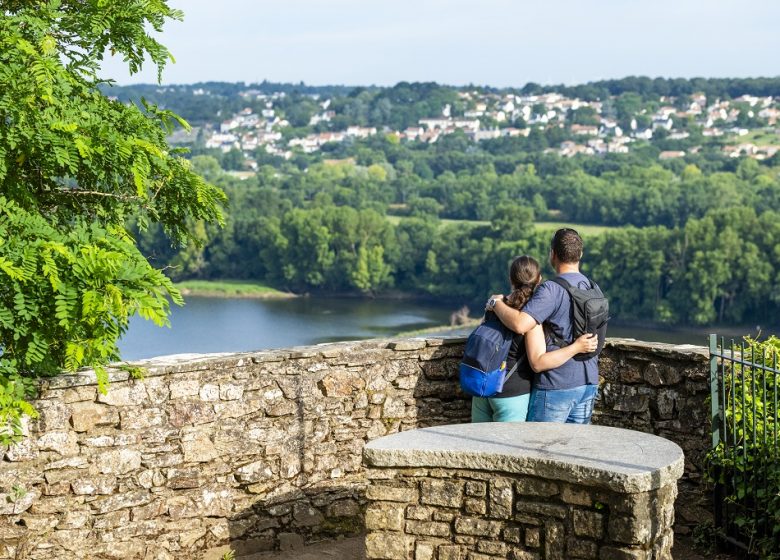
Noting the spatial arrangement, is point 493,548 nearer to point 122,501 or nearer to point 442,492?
point 442,492

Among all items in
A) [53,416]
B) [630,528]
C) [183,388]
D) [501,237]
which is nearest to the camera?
[630,528]

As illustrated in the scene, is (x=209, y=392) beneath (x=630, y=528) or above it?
above

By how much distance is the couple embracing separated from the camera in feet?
18.0

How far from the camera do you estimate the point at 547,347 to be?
18.4 ft

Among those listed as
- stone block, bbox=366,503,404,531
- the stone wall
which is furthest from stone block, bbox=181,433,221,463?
stone block, bbox=366,503,404,531

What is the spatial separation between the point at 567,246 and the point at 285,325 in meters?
72.0

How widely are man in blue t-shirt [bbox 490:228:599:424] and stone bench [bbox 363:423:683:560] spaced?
32 cm

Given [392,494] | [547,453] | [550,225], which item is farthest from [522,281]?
[550,225]

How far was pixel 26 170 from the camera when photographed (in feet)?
18.8

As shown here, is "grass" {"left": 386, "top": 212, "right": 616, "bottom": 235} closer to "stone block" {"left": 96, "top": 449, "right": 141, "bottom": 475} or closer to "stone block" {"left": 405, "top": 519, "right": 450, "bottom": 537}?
"stone block" {"left": 96, "top": 449, "right": 141, "bottom": 475}

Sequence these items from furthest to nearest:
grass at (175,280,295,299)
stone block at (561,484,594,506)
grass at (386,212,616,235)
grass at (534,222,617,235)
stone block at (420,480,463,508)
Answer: grass at (386,212,616,235)
grass at (534,222,617,235)
grass at (175,280,295,299)
stone block at (420,480,463,508)
stone block at (561,484,594,506)

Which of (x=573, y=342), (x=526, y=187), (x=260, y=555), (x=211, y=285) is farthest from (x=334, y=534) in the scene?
(x=526, y=187)

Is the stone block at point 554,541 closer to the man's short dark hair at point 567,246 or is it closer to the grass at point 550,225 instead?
the man's short dark hair at point 567,246

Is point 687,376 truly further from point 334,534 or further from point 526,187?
point 526,187
